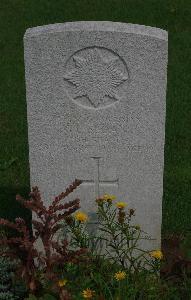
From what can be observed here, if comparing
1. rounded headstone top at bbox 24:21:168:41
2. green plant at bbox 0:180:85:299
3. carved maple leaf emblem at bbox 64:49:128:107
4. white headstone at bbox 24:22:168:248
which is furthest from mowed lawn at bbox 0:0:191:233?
rounded headstone top at bbox 24:21:168:41

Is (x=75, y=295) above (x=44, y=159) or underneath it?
underneath

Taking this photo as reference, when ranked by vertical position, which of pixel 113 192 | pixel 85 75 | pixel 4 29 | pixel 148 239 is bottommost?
pixel 148 239

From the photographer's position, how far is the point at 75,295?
10.4ft

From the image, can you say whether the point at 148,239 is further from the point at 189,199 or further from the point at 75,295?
the point at 189,199

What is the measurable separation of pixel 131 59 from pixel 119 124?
0.37 m

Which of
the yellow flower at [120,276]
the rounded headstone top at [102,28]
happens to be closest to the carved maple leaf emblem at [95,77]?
the rounded headstone top at [102,28]

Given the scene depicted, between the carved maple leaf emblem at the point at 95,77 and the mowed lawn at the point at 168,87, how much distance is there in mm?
1386

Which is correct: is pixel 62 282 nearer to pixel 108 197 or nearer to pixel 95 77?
pixel 108 197

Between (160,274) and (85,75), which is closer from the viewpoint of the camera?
(85,75)

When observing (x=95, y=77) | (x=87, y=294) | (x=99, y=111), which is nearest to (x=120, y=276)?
(x=87, y=294)

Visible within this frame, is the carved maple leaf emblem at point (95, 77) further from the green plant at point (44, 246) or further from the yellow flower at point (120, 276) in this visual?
the yellow flower at point (120, 276)

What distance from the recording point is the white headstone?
325 centimetres

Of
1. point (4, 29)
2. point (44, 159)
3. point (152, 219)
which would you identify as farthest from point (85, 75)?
point (4, 29)

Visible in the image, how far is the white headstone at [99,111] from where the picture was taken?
3.25m
